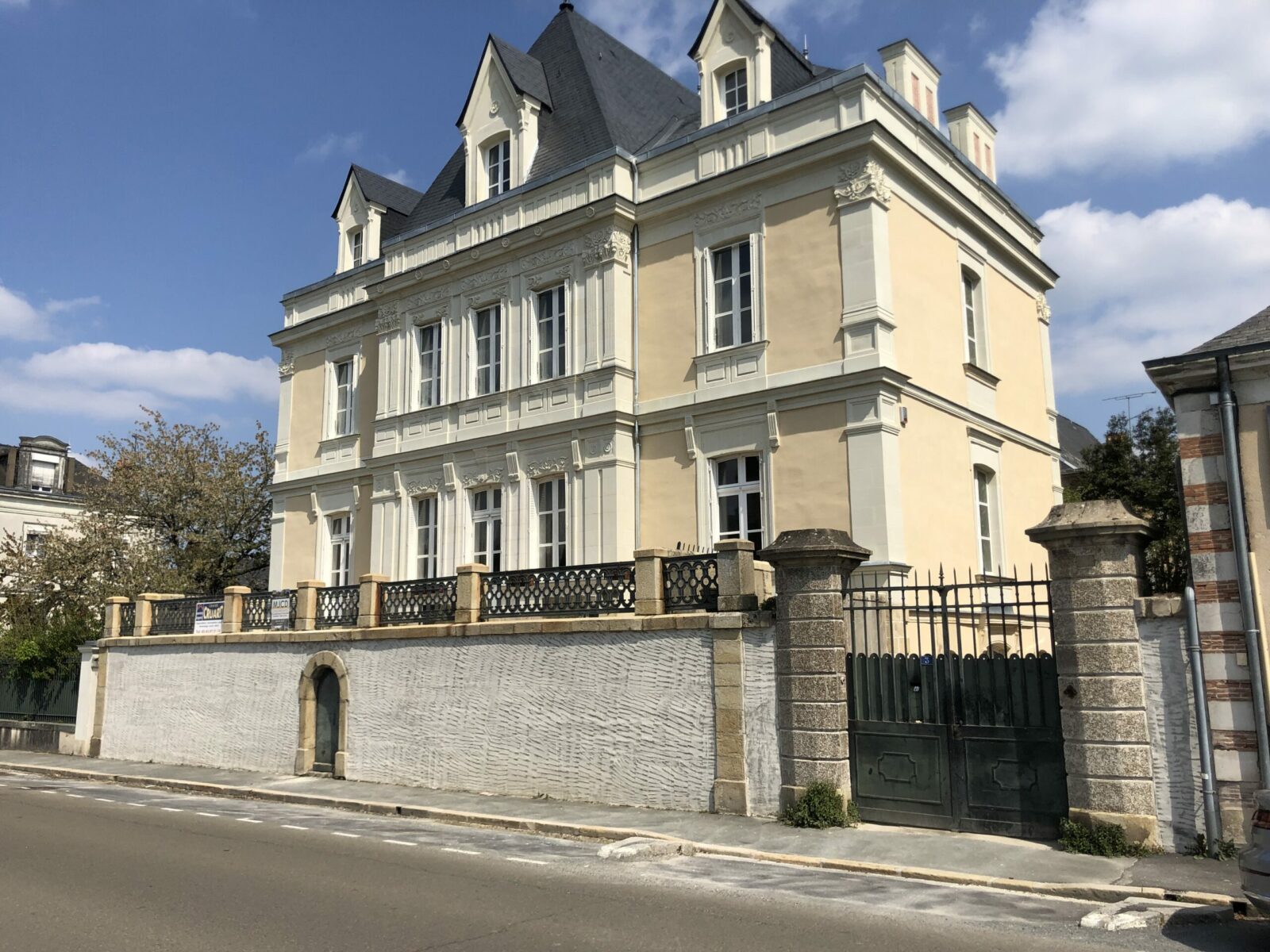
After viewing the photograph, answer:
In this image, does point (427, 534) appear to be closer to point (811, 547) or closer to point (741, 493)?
point (741, 493)

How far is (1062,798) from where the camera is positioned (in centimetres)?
1077

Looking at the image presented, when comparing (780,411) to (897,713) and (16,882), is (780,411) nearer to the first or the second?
(897,713)

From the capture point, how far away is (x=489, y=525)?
72.3 ft

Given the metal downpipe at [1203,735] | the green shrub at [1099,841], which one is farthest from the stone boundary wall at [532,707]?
the metal downpipe at [1203,735]

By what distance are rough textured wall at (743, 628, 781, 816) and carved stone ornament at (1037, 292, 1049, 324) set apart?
14.5 meters

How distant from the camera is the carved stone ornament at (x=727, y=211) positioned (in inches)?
752

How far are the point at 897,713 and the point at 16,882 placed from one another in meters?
9.01

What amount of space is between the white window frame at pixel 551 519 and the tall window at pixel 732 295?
426 centimetres

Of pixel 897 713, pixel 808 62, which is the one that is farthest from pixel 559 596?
pixel 808 62

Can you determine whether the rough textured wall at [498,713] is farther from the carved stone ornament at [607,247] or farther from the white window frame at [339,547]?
the carved stone ornament at [607,247]

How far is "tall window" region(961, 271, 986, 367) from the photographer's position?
21047 mm

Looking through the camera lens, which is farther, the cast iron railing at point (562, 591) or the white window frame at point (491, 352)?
the white window frame at point (491, 352)

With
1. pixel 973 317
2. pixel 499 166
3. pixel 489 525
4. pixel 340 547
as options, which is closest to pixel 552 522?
pixel 489 525

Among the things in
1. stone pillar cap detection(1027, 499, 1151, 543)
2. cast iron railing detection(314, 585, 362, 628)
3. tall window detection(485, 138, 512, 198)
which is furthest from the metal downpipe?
tall window detection(485, 138, 512, 198)
